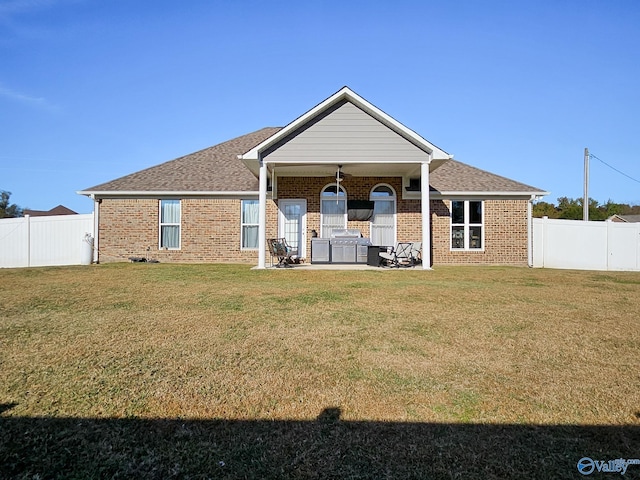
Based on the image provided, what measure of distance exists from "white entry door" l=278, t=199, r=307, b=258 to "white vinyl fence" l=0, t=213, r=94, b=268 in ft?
24.8

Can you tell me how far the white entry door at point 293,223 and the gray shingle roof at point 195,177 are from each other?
143 centimetres

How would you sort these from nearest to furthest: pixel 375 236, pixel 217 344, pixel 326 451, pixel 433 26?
1. pixel 326 451
2. pixel 217 344
3. pixel 433 26
4. pixel 375 236

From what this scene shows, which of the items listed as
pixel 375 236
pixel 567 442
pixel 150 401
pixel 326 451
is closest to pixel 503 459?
pixel 567 442

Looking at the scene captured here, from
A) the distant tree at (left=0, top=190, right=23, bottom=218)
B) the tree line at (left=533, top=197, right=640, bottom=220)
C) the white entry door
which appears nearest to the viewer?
the white entry door

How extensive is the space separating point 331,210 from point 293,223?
1618mm

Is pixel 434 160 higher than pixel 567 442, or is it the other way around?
pixel 434 160

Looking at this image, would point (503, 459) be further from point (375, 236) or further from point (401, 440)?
point (375, 236)

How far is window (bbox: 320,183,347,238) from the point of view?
51.6 feet

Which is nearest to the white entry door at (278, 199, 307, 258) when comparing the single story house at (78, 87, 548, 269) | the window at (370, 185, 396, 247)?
the single story house at (78, 87, 548, 269)

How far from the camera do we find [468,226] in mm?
15719

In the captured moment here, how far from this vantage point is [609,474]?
232 centimetres

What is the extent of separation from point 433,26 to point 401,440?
44.2 feet

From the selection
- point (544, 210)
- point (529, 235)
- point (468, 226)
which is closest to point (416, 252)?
point (468, 226)

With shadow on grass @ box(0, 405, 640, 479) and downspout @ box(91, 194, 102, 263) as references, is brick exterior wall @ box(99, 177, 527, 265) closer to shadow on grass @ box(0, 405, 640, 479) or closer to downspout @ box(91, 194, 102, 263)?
downspout @ box(91, 194, 102, 263)
